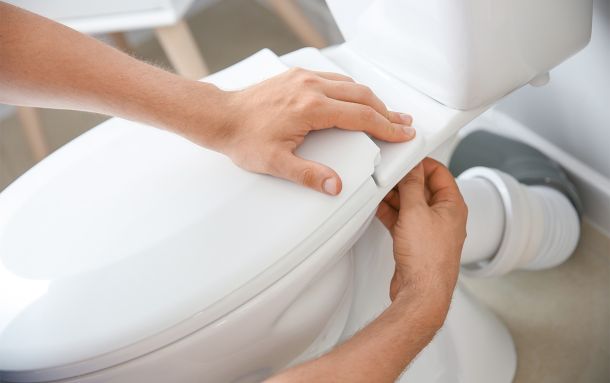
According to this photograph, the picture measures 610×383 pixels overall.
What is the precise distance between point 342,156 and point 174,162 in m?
0.18

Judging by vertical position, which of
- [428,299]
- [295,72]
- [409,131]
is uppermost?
[295,72]

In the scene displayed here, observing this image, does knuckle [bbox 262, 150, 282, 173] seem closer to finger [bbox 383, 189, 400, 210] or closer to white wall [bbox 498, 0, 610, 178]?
finger [bbox 383, 189, 400, 210]

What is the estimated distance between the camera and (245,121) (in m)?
0.65

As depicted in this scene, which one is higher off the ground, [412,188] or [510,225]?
[412,188]

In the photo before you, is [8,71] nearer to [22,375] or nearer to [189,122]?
[189,122]

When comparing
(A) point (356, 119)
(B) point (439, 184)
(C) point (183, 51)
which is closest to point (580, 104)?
(B) point (439, 184)

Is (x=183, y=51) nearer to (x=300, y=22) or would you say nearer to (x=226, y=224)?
(x=300, y=22)

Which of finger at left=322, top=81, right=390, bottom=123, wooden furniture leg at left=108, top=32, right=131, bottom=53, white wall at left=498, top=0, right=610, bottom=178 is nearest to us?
finger at left=322, top=81, right=390, bottom=123

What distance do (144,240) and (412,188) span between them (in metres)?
0.28

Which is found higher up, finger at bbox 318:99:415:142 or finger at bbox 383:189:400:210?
finger at bbox 318:99:415:142

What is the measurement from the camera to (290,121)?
25.3 inches

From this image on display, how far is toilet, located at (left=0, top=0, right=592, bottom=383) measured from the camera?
0.60 metres

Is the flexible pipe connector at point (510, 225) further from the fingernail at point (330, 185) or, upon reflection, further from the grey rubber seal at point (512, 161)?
the fingernail at point (330, 185)

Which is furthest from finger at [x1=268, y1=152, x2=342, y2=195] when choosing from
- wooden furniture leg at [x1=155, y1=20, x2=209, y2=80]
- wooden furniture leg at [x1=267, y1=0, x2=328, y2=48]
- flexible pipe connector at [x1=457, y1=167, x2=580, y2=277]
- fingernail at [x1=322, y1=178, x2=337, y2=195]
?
wooden furniture leg at [x1=267, y1=0, x2=328, y2=48]
